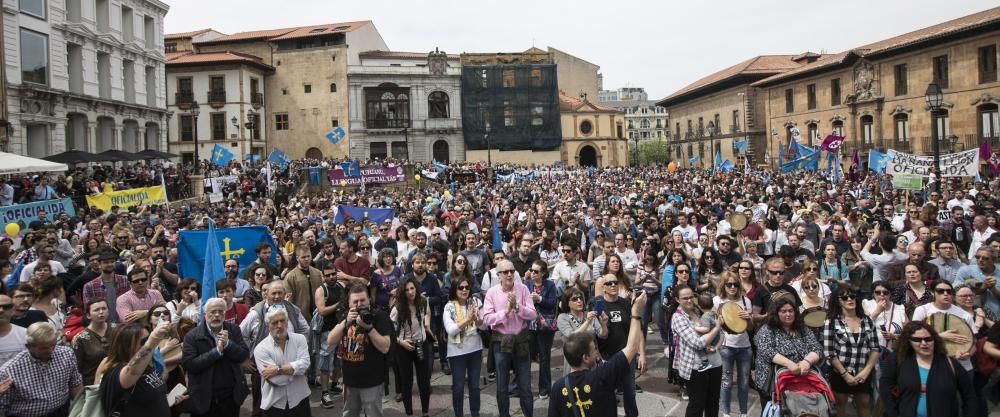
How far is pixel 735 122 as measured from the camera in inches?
2003

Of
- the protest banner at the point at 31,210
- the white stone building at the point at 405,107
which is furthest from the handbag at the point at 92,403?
the white stone building at the point at 405,107

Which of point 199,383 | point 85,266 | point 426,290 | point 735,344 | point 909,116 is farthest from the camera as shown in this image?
point 909,116

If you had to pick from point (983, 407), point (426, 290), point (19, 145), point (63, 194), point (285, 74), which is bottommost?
point (983, 407)

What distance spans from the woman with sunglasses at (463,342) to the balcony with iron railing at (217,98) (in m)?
49.2

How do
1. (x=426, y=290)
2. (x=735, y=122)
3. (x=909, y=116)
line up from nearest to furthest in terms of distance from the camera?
1. (x=426, y=290)
2. (x=909, y=116)
3. (x=735, y=122)

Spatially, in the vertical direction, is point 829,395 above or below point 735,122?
below

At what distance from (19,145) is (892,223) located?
28814 millimetres

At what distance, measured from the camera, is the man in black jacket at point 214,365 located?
5406 mm

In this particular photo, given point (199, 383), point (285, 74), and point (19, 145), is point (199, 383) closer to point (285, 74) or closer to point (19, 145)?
point (19, 145)

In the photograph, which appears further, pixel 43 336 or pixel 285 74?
pixel 285 74

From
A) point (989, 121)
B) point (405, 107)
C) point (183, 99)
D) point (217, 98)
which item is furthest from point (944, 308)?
point (183, 99)

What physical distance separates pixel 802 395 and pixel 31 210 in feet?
49.3

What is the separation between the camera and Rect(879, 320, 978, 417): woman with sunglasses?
4.90 meters

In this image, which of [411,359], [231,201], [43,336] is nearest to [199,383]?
[43,336]
